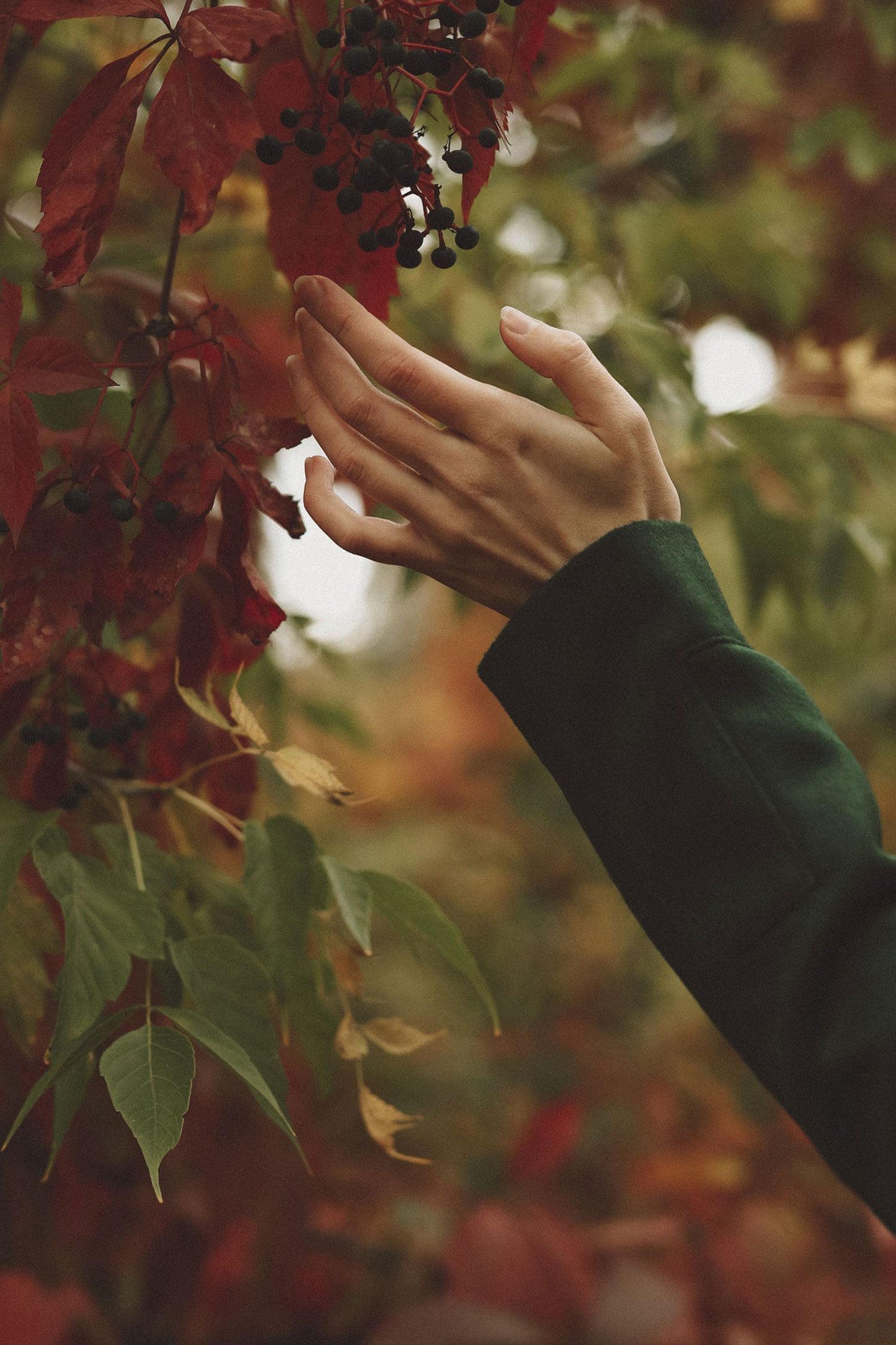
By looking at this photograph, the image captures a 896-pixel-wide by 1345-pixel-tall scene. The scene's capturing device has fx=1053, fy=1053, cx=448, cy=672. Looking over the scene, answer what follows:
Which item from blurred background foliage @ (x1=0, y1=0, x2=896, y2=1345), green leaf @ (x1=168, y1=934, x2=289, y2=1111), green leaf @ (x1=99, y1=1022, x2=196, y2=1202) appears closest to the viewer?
green leaf @ (x1=99, y1=1022, x2=196, y2=1202)

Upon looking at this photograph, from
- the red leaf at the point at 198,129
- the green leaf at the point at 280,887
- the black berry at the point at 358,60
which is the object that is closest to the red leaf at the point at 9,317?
the red leaf at the point at 198,129

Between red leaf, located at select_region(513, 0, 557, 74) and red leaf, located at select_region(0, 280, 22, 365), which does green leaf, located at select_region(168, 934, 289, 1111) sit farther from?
red leaf, located at select_region(513, 0, 557, 74)

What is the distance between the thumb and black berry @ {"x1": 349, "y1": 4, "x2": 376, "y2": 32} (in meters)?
0.16

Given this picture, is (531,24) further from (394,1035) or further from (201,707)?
(394,1035)

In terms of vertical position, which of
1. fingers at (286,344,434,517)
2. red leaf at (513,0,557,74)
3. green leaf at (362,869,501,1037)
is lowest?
green leaf at (362,869,501,1037)

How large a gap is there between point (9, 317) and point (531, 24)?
1.16ft

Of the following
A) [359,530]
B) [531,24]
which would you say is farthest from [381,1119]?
[531,24]

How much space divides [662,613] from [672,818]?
0.12 metres

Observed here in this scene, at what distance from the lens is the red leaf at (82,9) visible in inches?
21.2

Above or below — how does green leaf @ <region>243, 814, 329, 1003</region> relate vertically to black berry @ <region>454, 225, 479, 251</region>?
below

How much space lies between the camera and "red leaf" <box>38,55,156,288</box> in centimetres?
54

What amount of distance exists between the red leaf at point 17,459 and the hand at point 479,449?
0.16 metres

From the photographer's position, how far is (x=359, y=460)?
2.03ft

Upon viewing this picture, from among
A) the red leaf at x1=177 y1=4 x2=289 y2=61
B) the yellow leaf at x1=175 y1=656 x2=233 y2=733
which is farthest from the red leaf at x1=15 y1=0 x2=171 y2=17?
the yellow leaf at x1=175 y1=656 x2=233 y2=733
